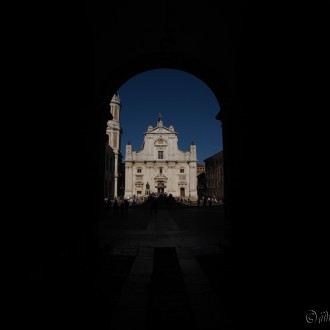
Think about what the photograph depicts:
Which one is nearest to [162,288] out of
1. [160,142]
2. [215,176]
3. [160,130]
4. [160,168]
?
[160,168]

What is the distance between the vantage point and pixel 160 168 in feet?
181

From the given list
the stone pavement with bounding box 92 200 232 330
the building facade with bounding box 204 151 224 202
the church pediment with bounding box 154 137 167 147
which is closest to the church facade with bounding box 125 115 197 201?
the church pediment with bounding box 154 137 167 147

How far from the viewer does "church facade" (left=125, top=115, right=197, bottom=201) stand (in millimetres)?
54562

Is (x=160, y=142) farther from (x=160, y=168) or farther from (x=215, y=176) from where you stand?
(x=215, y=176)

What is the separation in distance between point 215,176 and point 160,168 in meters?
12.9

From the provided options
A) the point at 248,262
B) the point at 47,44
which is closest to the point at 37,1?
the point at 47,44

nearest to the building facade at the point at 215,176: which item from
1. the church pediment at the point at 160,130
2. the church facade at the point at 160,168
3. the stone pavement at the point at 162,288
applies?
the church facade at the point at 160,168

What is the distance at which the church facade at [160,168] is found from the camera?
54.6 meters

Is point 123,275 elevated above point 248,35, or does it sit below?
below

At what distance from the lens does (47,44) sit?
144 inches

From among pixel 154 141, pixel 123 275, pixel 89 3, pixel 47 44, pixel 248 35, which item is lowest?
pixel 123 275

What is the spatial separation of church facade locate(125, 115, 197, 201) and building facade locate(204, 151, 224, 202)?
4.95 m

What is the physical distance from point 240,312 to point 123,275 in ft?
7.32

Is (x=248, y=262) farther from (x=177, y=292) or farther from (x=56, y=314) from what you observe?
(x=56, y=314)
